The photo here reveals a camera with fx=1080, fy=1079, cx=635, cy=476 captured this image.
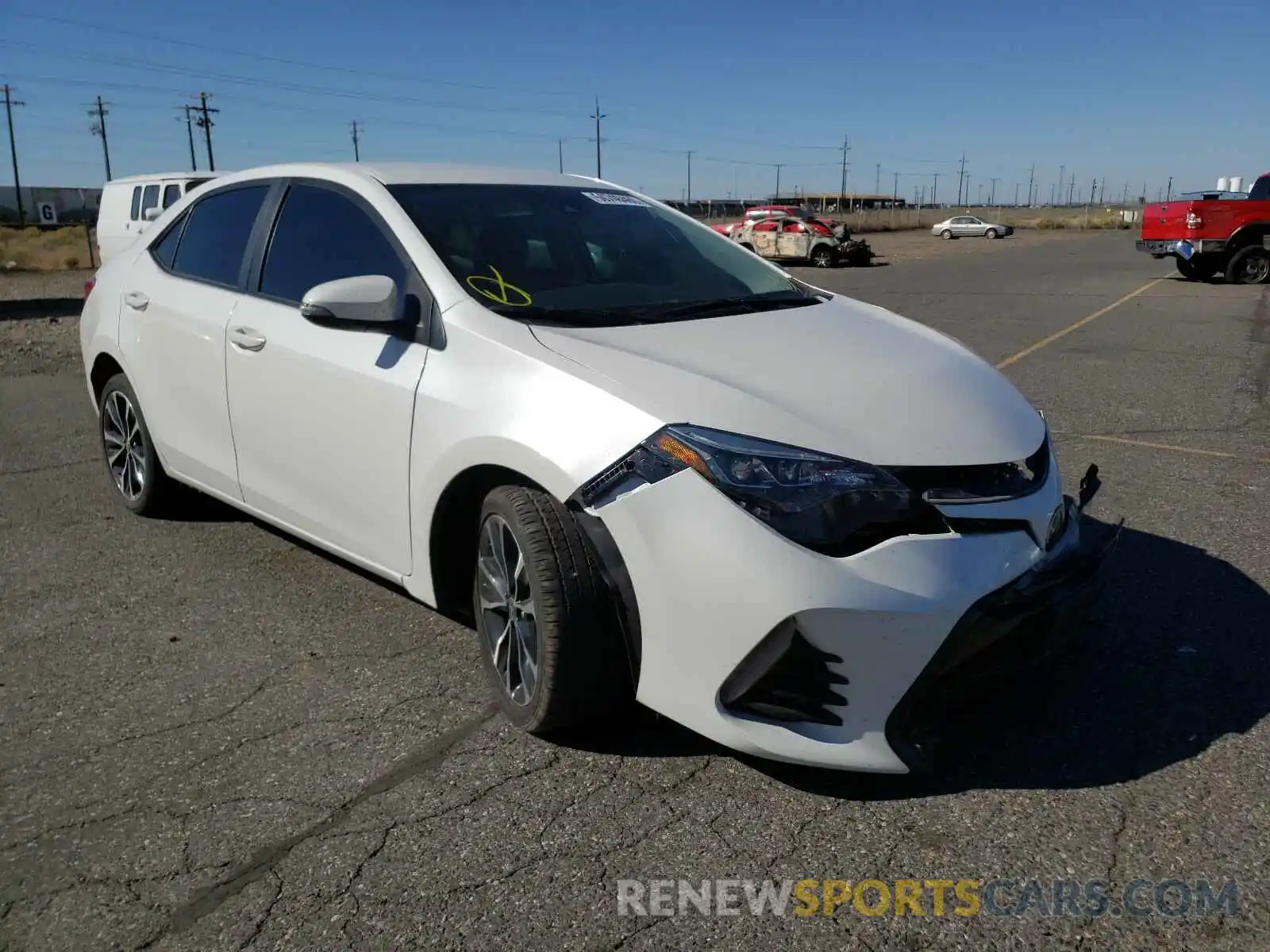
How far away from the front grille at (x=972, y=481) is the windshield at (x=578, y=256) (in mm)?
1099

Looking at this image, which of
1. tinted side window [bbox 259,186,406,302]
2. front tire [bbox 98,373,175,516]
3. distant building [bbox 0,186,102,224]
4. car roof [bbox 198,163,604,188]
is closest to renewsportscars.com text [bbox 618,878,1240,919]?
tinted side window [bbox 259,186,406,302]

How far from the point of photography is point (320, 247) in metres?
3.94

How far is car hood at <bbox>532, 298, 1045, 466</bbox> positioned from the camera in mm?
2701

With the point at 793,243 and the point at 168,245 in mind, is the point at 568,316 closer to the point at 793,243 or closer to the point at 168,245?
the point at 168,245

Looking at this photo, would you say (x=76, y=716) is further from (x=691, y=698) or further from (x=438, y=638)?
(x=691, y=698)

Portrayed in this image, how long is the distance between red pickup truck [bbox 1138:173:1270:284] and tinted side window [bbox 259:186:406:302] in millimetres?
19236

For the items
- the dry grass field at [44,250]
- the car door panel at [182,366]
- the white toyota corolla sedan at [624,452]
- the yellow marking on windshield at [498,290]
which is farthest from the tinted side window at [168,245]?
the dry grass field at [44,250]

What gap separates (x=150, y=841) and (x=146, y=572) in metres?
2.11

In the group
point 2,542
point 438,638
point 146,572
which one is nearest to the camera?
point 438,638

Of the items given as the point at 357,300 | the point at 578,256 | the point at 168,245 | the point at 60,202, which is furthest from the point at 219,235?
the point at 60,202

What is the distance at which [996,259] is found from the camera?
32875mm

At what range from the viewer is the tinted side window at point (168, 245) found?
4.86m

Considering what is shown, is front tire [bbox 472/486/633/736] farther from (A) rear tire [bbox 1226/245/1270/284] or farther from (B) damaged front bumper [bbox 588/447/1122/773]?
(A) rear tire [bbox 1226/245/1270/284]

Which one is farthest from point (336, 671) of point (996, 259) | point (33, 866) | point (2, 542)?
point (996, 259)
